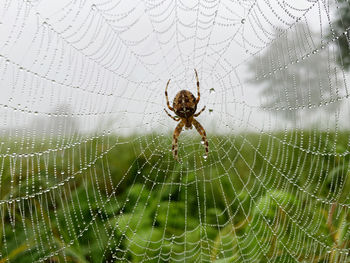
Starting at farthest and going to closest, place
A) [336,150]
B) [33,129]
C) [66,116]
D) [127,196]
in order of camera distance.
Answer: [336,150]
[127,196]
[66,116]
[33,129]

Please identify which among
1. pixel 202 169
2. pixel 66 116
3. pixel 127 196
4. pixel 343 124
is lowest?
pixel 127 196

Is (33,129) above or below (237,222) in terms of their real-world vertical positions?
above

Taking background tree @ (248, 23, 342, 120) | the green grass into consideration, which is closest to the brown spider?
the green grass

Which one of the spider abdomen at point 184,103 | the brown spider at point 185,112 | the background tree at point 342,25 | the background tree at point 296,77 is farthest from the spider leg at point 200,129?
the background tree at point 342,25

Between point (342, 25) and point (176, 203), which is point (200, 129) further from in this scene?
point (342, 25)

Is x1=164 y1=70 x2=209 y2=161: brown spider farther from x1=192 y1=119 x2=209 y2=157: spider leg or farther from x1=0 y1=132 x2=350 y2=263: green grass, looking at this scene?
x1=0 y1=132 x2=350 y2=263: green grass

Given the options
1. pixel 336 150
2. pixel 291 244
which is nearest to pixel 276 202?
Result: pixel 291 244

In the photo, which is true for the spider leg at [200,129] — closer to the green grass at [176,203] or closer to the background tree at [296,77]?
the green grass at [176,203]

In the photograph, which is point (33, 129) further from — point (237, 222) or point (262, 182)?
point (262, 182)
